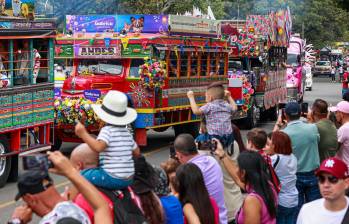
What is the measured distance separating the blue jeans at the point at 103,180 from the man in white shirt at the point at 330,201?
1172 mm

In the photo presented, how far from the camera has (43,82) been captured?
1392cm

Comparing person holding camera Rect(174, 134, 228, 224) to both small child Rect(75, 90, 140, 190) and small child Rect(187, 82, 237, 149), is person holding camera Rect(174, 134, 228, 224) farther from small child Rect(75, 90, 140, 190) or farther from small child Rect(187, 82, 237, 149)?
small child Rect(187, 82, 237, 149)

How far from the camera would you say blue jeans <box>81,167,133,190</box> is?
5.04 m

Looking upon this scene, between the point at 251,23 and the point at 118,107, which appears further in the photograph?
the point at 251,23

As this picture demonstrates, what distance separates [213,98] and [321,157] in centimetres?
141

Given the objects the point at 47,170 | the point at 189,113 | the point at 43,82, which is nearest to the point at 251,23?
the point at 189,113

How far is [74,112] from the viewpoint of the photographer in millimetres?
15906

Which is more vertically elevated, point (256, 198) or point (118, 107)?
point (118, 107)

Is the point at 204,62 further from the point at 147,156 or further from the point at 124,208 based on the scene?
the point at 124,208

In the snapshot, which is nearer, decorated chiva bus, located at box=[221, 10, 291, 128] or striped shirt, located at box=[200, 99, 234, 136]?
→ striped shirt, located at box=[200, 99, 234, 136]

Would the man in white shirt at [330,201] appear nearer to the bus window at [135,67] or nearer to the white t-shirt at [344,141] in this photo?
the white t-shirt at [344,141]

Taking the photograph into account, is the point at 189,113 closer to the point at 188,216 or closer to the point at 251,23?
the point at 251,23

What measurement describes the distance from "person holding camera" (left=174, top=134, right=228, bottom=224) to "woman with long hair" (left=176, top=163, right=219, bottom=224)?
1.59ft

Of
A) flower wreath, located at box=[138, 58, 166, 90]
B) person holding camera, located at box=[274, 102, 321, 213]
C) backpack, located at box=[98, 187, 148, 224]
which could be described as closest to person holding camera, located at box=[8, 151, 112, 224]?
backpack, located at box=[98, 187, 148, 224]
